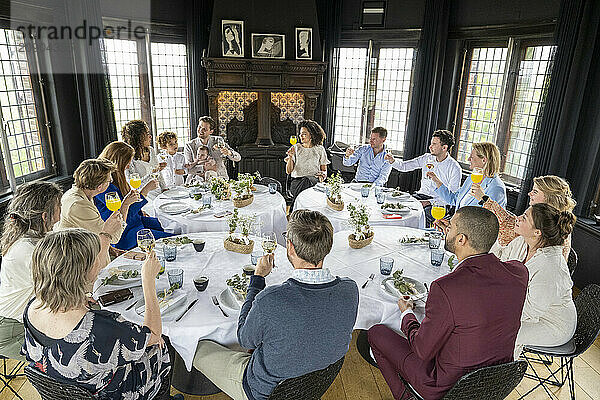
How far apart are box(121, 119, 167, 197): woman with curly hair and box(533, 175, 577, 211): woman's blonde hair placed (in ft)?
11.8

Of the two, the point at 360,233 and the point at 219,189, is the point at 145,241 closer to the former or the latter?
the point at 360,233

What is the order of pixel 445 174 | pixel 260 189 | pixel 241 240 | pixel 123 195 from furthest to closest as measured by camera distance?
pixel 445 174
pixel 260 189
pixel 123 195
pixel 241 240

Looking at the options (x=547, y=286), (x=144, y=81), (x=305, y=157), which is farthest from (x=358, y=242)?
(x=144, y=81)

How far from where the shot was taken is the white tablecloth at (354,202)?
3637mm

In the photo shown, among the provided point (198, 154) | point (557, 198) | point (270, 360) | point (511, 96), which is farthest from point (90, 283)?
point (511, 96)

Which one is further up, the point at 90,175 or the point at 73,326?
the point at 90,175

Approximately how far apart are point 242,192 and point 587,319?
285 centimetres

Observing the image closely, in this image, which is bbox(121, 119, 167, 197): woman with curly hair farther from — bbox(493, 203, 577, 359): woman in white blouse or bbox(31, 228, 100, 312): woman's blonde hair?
bbox(493, 203, 577, 359): woman in white blouse

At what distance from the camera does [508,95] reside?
557cm

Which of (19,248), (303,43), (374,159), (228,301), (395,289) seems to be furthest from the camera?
(303,43)

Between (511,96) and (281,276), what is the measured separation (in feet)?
15.3

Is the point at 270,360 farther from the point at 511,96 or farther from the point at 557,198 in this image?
the point at 511,96

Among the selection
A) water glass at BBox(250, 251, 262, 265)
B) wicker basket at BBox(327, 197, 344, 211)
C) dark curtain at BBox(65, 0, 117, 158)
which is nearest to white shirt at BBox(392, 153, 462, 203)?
wicker basket at BBox(327, 197, 344, 211)

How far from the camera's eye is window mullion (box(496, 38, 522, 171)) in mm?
5410
